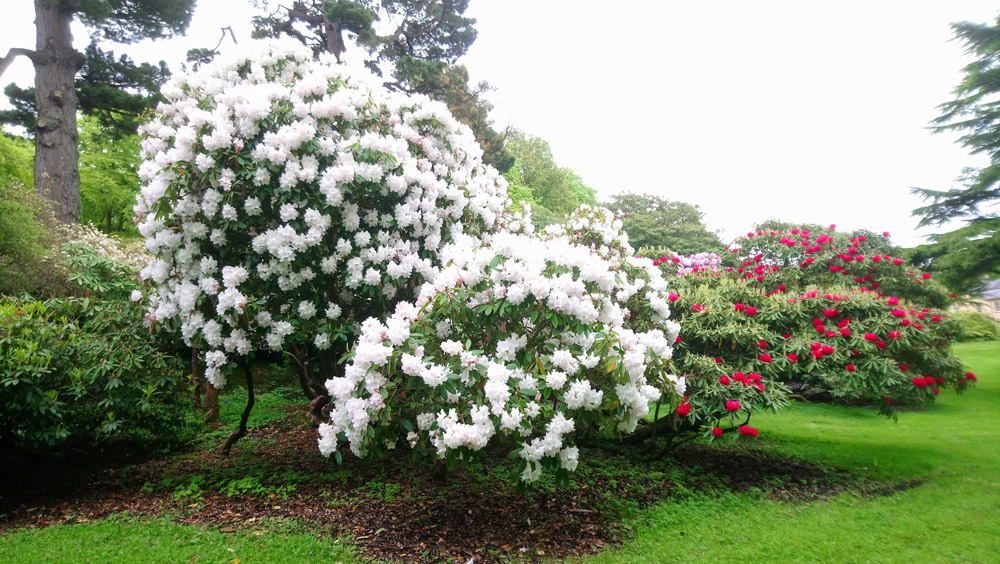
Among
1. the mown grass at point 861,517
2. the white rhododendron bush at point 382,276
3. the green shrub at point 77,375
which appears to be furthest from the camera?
the green shrub at point 77,375

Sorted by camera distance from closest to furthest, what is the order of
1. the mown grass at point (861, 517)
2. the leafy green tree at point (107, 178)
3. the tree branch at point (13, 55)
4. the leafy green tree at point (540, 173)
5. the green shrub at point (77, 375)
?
the mown grass at point (861, 517)
the green shrub at point (77, 375)
the tree branch at point (13, 55)
the leafy green tree at point (107, 178)
the leafy green tree at point (540, 173)

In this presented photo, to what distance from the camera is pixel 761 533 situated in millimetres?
3559

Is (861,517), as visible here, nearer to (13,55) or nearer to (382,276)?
(382,276)

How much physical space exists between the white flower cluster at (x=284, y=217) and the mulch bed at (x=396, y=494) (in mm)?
1083

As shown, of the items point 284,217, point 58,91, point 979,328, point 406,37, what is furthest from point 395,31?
point 979,328

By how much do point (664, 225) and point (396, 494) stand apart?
Answer: 20486 mm

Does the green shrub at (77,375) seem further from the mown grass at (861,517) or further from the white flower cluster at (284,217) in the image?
the mown grass at (861,517)

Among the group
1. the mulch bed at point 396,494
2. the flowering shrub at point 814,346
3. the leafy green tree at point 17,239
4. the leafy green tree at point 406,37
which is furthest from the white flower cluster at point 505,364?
the leafy green tree at point 406,37

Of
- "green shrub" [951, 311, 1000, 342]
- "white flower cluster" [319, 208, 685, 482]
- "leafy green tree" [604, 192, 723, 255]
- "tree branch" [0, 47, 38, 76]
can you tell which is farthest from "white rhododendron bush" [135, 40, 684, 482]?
"green shrub" [951, 311, 1000, 342]

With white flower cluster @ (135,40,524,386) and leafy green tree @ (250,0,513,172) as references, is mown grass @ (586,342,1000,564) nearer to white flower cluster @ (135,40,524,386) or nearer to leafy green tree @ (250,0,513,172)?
white flower cluster @ (135,40,524,386)

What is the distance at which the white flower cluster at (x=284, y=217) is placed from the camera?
366 cm

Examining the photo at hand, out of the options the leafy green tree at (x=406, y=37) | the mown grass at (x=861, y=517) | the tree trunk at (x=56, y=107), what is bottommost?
the mown grass at (x=861, y=517)

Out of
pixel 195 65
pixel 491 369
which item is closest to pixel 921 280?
pixel 491 369

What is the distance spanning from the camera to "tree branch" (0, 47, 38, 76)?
8984 millimetres
